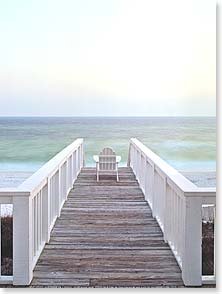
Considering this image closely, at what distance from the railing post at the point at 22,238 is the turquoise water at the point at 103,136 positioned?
1.27 metres

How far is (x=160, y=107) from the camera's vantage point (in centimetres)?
447

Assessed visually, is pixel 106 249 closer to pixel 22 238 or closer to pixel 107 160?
pixel 22 238

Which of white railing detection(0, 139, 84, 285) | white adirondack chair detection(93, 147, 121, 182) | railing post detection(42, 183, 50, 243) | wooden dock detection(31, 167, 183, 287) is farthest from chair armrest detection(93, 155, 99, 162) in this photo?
railing post detection(42, 183, 50, 243)

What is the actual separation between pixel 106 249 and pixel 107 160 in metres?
2.95

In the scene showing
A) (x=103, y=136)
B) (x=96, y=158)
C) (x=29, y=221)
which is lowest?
(x=29, y=221)

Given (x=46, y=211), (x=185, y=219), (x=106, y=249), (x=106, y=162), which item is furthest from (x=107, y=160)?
(x=185, y=219)

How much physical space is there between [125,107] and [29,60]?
1.02 meters

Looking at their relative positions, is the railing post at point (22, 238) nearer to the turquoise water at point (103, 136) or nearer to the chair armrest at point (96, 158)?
the turquoise water at point (103, 136)

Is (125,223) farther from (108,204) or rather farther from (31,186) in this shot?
(31,186)

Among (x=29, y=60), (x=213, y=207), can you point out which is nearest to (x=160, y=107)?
(x=29, y=60)

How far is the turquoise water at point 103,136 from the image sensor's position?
12.6ft

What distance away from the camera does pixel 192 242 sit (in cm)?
280

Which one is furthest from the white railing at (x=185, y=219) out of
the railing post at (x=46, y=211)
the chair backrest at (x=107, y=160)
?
the chair backrest at (x=107, y=160)

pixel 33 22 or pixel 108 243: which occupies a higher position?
pixel 33 22
